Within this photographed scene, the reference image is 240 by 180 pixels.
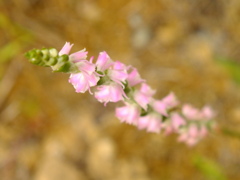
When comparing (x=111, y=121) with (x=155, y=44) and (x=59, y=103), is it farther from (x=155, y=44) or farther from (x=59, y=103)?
(x=155, y=44)

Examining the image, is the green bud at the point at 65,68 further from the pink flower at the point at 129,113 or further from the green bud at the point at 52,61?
the pink flower at the point at 129,113

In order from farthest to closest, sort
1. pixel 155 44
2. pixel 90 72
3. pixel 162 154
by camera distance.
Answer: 1. pixel 155 44
2. pixel 162 154
3. pixel 90 72

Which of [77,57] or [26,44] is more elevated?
[26,44]

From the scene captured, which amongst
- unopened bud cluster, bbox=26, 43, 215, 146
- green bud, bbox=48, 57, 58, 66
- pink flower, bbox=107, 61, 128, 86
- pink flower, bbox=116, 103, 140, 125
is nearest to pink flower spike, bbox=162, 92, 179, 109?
unopened bud cluster, bbox=26, 43, 215, 146

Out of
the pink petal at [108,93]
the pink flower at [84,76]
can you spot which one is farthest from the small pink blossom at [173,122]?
the pink flower at [84,76]

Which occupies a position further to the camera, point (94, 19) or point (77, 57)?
point (94, 19)

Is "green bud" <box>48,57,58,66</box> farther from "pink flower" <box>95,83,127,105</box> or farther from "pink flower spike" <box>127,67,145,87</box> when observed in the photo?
"pink flower spike" <box>127,67,145,87</box>

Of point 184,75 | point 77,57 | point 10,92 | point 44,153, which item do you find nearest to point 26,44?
point 10,92
